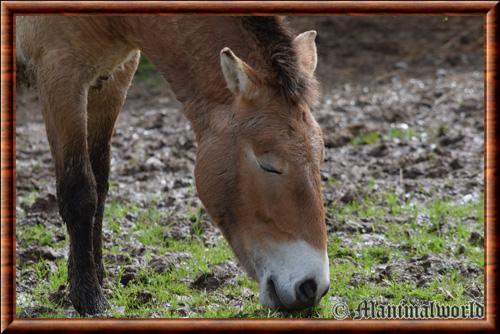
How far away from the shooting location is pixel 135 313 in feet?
15.7

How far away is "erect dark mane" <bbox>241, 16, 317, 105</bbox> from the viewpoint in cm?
438

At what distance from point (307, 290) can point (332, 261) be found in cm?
164

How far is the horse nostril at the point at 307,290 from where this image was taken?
4008mm

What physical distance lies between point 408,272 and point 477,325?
62.9 inches

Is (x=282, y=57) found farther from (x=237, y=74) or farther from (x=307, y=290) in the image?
(x=307, y=290)

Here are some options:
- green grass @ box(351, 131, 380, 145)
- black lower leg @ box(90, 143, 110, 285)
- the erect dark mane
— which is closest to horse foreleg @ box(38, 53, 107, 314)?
black lower leg @ box(90, 143, 110, 285)

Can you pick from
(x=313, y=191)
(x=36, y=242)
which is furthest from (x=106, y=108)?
(x=313, y=191)

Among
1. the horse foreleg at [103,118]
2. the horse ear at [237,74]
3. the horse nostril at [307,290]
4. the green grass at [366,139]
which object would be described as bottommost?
the green grass at [366,139]

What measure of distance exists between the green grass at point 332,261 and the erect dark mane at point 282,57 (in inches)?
44.3

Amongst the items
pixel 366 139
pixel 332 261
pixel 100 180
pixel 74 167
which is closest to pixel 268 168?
pixel 74 167

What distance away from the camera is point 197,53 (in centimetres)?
467

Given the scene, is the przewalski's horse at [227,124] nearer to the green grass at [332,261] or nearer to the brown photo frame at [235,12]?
the green grass at [332,261]

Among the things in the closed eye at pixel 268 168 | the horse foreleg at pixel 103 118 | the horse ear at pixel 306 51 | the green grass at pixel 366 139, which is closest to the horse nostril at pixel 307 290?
the closed eye at pixel 268 168

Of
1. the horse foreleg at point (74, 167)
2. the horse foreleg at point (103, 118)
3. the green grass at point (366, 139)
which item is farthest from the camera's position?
the green grass at point (366, 139)
